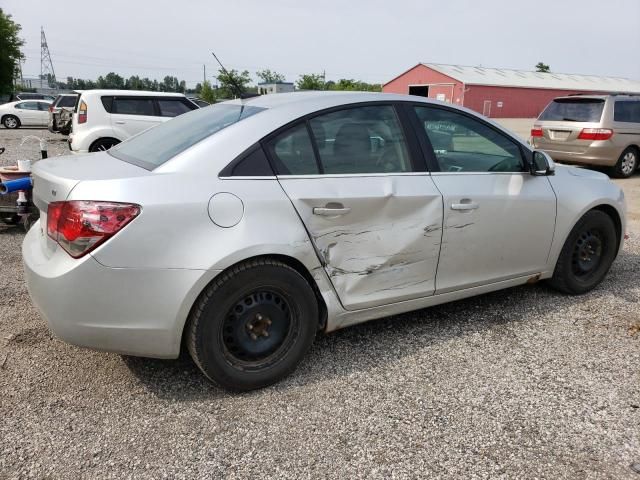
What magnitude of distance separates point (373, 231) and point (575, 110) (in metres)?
9.61

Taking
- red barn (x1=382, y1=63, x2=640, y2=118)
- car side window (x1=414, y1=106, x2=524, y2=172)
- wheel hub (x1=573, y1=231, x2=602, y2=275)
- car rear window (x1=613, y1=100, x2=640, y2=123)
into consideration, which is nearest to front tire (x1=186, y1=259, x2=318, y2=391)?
car side window (x1=414, y1=106, x2=524, y2=172)

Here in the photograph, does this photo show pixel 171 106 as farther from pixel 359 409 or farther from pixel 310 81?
pixel 310 81

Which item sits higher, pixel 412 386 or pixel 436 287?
pixel 436 287

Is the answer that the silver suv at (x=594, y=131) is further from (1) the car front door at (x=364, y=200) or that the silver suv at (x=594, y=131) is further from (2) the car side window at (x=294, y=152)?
(2) the car side window at (x=294, y=152)

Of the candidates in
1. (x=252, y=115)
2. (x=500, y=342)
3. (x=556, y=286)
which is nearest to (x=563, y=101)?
(x=556, y=286)

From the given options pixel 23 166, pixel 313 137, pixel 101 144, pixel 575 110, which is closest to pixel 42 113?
pixel 101 144

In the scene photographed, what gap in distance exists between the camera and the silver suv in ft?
33.9

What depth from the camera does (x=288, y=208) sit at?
8.97 feet

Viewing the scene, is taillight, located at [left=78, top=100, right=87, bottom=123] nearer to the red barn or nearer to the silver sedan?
the silver sedan

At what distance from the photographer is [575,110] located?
10.8 m

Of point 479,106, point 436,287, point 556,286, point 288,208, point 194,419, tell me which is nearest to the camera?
point 194,419

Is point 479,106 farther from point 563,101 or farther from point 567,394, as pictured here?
point 567,394

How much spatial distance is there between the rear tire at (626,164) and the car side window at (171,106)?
9470mm

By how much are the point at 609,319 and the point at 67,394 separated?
3.63 metres
